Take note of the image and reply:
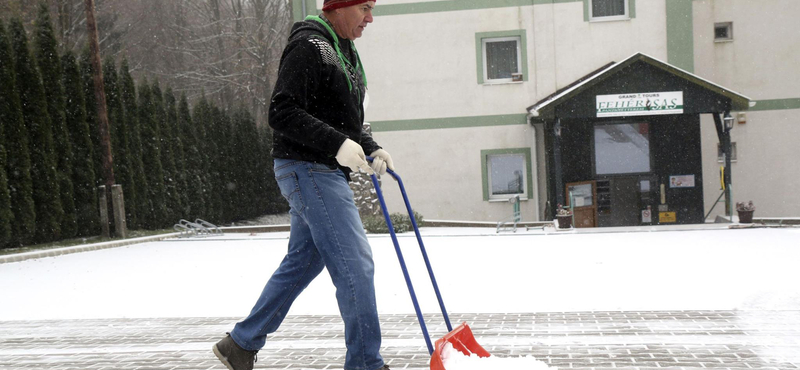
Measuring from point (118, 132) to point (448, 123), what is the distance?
813 cm

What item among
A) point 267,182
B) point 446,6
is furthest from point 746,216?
point 267,182

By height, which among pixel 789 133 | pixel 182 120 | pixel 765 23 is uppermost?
pixel 765 23

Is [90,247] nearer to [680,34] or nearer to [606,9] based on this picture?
[606,9]

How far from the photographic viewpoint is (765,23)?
19.3 meters

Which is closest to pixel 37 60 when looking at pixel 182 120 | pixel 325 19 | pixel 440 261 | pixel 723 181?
pixel 182 120

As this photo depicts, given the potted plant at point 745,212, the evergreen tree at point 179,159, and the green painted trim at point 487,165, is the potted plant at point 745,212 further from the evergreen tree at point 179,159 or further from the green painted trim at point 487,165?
the evergreen tree at point 179,159

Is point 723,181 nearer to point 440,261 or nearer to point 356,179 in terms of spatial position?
point 356,179

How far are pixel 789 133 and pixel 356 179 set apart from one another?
37.5 ft

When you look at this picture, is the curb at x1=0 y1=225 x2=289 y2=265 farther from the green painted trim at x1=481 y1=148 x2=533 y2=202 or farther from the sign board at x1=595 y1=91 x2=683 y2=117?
the sign board at x1=595 y1=91 x2=683 y2=117

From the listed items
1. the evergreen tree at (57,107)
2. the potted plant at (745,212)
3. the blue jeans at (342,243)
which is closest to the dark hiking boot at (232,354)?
the blue jeans at (342,243)

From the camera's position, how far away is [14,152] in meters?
13.2

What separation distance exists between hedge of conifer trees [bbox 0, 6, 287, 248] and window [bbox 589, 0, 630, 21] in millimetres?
11190

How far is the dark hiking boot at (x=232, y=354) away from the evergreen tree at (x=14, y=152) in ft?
36.7

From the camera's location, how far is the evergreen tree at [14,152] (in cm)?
1313
